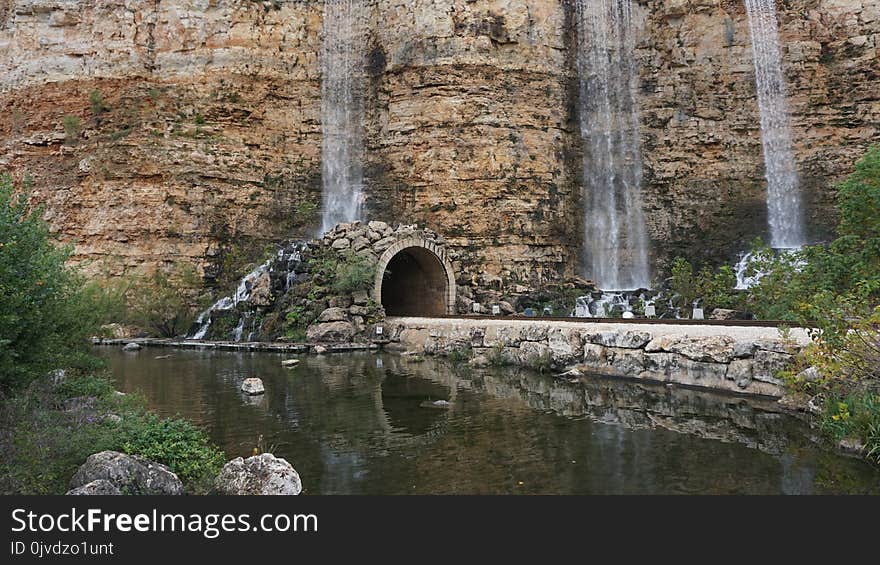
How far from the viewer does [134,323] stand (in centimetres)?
2302

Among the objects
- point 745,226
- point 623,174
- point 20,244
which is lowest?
point 20,244

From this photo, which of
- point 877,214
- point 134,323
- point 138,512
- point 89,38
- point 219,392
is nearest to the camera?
point 138,512

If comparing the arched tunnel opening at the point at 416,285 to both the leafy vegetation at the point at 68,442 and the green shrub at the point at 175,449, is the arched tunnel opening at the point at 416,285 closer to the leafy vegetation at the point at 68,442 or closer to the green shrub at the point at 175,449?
the leafy vegetation at the point at 68,442

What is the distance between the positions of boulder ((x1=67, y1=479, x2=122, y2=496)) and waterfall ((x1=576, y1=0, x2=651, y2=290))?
23.9 m

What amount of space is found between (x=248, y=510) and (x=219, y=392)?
273 inches

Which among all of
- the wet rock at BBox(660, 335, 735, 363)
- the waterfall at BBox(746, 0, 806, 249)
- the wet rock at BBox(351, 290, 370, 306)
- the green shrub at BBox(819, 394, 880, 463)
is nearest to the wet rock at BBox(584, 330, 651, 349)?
the wet rock at BBox(660, 335, 735, 363)

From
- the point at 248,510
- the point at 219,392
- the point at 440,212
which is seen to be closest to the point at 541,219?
the point at 440,212

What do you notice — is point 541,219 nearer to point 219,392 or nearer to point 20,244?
point 219,392

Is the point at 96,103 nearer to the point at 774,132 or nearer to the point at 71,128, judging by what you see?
the point at 71,128

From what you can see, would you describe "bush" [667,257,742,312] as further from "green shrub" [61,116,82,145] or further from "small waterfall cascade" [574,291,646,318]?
"green shrub" [61,116,82,145]

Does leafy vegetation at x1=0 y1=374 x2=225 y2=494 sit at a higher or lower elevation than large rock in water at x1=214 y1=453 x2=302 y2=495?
higher

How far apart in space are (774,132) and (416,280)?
1574 cm

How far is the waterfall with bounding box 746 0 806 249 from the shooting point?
2506 cm

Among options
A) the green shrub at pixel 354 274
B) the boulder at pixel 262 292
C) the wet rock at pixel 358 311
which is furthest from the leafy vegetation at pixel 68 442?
the boulder at pixel 262 292
